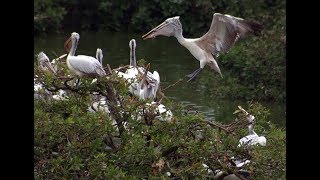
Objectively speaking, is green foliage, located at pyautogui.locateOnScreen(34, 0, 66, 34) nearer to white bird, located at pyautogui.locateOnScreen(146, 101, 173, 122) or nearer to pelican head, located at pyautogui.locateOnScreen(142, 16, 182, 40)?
pelican head, located at pyautogui.locateOnScreen(142, 16, 182, 40)

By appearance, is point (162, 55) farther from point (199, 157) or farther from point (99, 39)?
point (199, 157)

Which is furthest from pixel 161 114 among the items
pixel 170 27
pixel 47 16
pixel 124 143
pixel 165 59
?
pixel 47 16

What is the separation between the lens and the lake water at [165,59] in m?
10.3

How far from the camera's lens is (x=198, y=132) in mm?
4891

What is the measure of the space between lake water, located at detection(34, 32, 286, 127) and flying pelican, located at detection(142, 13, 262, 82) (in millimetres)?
2295

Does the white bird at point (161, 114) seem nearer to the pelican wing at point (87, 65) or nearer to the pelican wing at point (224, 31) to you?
the pelican wing at point (87, 65)

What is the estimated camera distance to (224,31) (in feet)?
23.5

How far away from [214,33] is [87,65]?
173cm

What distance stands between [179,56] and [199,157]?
31.7 ft

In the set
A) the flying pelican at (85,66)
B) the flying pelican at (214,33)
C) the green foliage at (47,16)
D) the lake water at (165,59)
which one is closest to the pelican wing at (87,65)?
the flying pelican at (85,66)

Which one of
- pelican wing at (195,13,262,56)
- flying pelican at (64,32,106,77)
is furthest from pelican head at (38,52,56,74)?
pelican wing at (195,13,262,56)

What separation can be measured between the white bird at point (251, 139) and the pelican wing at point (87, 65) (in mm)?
962
